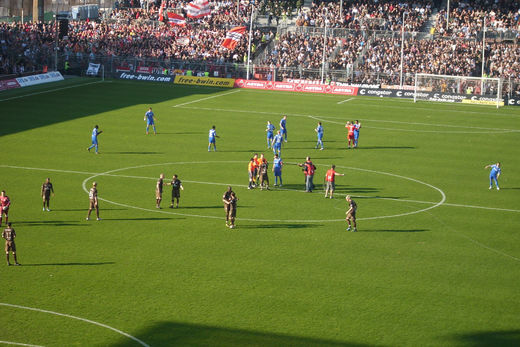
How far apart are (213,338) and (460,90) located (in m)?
58.7

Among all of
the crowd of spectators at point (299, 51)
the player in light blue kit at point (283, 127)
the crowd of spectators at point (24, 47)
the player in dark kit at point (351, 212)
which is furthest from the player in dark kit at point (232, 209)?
the crowd of spectators at point (299, 51)

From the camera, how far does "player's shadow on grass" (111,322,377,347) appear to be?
20297 mm

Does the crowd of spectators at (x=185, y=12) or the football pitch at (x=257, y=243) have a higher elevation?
the crowd of spectators at (x=185, y=12)

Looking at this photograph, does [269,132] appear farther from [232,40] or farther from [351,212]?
[232,40]

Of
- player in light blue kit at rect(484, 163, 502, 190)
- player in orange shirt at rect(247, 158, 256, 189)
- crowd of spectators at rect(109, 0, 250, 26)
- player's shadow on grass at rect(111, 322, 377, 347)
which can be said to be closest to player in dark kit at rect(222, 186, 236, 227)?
player in orange shirt at rect(247, 158, 256, 189)

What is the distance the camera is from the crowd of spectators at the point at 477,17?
3349 inches

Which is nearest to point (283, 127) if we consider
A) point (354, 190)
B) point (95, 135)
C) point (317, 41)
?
point (95, 135)

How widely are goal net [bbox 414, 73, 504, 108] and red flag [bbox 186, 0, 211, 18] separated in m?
30.8

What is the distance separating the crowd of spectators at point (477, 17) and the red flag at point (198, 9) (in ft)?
93.1

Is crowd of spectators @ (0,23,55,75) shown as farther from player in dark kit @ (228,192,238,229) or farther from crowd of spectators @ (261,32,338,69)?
player in dark kit @ (228,192,238,229)

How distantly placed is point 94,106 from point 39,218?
109ft

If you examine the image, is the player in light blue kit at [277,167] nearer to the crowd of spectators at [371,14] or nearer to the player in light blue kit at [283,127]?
the player in light blue kit at [283,127]

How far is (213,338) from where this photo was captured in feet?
67.6

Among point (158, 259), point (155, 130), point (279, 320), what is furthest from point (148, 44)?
point (279, 320)
